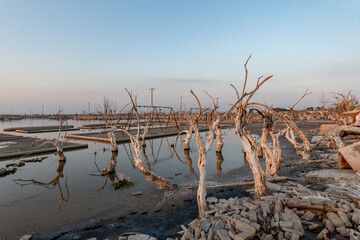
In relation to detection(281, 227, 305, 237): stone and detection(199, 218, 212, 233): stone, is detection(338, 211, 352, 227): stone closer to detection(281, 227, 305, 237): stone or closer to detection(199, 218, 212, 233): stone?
detection(281, 227, 305, 237): stone

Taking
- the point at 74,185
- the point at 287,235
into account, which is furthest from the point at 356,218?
the point at 74,185

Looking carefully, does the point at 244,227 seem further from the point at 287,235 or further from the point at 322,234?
the point at 322,234

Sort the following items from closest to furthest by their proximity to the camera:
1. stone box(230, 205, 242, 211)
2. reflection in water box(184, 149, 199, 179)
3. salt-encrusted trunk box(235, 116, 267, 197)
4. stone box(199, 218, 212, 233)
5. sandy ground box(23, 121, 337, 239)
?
stone box(199, 218, 212, 233) → stone box(230, 205, 242, 211) → sandy ground box(23, 121, 337, 239) → salt-encrusted trunk box(235, 116, 267, 197) → reflection in water box(184, 149, 199, 179)

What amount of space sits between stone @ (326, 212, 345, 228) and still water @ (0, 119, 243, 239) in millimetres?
6375

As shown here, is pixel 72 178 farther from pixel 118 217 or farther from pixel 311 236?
pixel 311 236

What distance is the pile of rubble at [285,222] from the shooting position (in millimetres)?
4137

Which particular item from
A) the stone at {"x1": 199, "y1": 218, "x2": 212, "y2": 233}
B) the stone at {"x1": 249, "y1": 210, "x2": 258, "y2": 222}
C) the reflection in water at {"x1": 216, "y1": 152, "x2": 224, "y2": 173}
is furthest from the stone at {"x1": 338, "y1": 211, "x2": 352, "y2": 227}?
the reflection in water at {"x1": 216, "y1": 152, "x2": 224, "y2": 173}

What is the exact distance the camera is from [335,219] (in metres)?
4.43

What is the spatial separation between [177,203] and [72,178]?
23.4 feet

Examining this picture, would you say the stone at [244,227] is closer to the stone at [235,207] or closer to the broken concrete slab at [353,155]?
the stone at [235,207]

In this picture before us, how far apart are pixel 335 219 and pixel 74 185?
1085 centimetres

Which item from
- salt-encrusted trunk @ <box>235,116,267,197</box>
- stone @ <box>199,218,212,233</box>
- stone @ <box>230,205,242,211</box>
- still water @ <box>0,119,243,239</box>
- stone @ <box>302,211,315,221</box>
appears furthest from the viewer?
still water @ <box>0,119,243,239</box>

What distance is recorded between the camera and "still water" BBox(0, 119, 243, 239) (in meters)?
7.00

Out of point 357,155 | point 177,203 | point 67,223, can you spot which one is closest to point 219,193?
point 177,203
